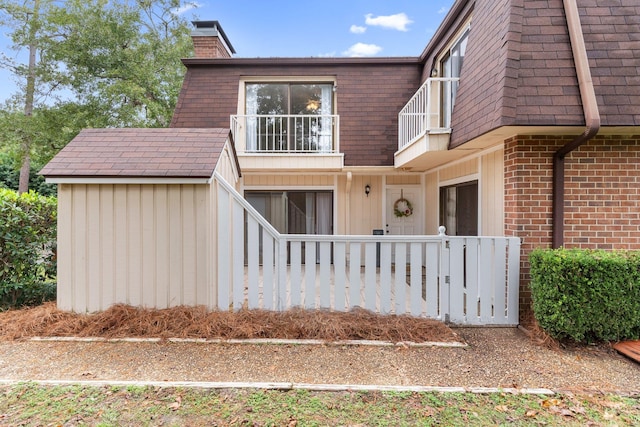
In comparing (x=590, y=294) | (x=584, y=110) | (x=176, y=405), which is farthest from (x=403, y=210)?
(x=176, y=405)

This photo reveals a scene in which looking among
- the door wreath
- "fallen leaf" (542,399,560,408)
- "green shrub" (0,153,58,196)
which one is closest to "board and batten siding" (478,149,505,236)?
"fallen leaf" (542,399,560,408)

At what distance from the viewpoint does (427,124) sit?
5.64 m

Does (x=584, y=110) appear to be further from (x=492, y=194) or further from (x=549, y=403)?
(x=549, y=403)

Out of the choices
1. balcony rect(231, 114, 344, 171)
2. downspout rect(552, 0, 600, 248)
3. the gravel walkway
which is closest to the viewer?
the gravel walkway

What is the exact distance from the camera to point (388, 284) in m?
3.85

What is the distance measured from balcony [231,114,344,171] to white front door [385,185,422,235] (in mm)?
2031

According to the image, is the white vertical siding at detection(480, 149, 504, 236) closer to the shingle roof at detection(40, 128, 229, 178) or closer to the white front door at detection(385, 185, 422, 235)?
the white front door at detection(385, 185, 422, 235)

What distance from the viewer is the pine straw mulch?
3869 mm

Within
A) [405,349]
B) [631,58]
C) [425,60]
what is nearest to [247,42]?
[425,60]

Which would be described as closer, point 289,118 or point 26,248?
point 26,248

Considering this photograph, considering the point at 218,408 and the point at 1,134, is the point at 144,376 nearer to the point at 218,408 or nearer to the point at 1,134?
the point at 218,408

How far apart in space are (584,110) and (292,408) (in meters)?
4.66

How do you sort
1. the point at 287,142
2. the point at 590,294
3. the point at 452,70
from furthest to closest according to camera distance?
the point at 287,142 → the point at 452,70 → the point at 590,294

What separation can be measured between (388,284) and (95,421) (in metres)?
3.03
